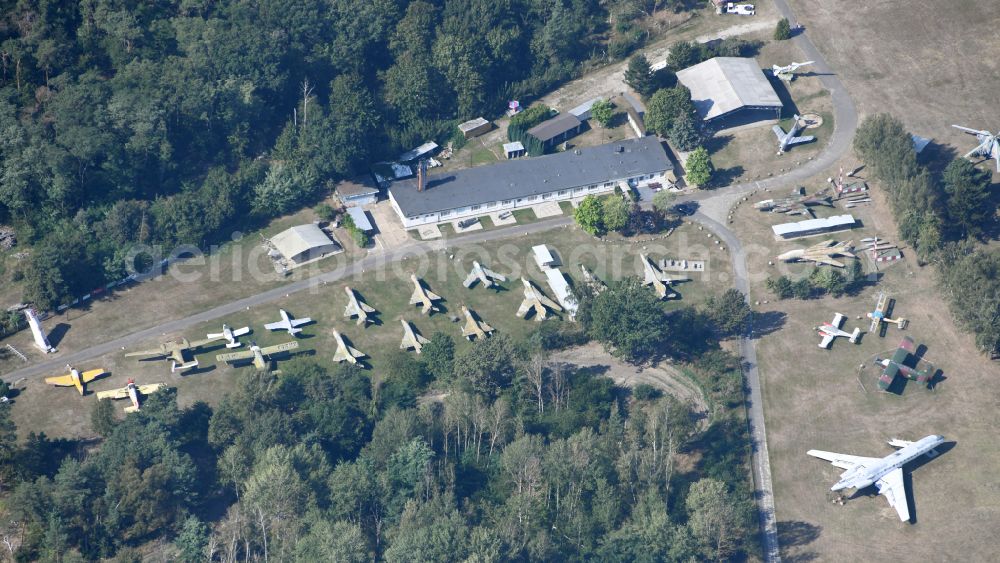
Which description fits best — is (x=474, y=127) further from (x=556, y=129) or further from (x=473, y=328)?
(x=473, y=328)

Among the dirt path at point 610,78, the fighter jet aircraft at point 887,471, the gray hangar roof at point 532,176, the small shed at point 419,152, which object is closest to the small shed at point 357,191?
the gray hangar roof at point 532,176

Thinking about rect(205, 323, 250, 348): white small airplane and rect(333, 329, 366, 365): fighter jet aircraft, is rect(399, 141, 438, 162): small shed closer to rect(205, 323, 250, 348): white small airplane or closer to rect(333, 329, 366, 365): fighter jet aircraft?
rect(333, 329, 366, 365): fighter jet aircraft

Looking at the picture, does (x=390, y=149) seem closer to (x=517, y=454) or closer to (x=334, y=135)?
(x=334, y=135)

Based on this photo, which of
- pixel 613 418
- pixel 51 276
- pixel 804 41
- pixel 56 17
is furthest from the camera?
pixel 804 41

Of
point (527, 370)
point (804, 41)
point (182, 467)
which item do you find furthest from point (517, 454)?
point (804, 41)

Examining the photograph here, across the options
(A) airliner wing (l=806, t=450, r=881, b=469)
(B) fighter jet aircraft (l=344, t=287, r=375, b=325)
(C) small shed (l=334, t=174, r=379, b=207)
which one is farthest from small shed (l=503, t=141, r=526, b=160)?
(A) airliner wing (l=806, t=450, r=881, b=469)

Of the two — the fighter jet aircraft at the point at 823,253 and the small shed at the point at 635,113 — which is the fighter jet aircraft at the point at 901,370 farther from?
the small shed at the point at 635,113
